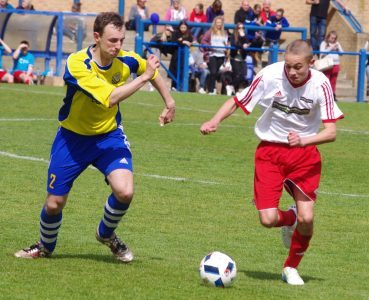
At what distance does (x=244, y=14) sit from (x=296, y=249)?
22353 millimetres

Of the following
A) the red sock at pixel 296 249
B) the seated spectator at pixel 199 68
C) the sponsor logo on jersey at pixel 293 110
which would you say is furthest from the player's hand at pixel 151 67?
the seated spectator at pixel 199 68

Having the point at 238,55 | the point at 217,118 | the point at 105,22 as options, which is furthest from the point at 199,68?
the point at 217,118

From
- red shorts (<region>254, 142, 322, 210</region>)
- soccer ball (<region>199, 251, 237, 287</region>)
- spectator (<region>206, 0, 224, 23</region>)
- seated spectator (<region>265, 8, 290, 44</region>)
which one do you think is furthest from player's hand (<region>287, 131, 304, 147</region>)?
spectator (<region>206, 0, 224, 23</region>)

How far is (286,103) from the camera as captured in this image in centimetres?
841

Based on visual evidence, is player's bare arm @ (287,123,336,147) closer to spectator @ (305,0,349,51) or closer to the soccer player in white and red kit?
the soccer player in white and red kit

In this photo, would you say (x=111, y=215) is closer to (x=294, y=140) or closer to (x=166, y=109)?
(x=166, y=109)

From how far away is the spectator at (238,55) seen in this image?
28.0m

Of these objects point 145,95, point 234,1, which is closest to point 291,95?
point 145,95

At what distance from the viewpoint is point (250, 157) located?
16609 millimetres

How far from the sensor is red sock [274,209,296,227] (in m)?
8.57

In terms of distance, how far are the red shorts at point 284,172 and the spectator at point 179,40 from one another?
769 inches

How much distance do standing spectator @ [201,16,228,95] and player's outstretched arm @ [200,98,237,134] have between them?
19.3m

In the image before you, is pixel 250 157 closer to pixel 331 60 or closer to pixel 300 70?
pixel 300 70

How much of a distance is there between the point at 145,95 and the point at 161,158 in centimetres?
1011
